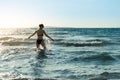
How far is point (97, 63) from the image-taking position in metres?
15.3

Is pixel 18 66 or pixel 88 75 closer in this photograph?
pixel 88 75

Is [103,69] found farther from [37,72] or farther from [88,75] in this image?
[37,72]

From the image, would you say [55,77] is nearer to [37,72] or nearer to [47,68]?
[37,72]

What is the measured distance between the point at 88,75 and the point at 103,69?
5.35 feet

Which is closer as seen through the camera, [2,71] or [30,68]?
[2,71]

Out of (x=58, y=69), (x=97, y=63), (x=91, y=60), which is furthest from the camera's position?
(x=91, y=60)

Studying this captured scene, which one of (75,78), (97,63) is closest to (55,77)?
(75,78)

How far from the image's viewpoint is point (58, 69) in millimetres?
13156

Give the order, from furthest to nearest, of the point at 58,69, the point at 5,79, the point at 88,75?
the point at 58,69
the point at 88,75
the point at 5,79

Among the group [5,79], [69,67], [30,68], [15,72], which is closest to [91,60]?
[69,67]

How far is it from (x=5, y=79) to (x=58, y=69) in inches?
115

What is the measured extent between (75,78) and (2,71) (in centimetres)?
294

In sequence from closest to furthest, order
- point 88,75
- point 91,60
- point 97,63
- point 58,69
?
point 88,75 < point 58,69 < point 97,63 < point 91,60

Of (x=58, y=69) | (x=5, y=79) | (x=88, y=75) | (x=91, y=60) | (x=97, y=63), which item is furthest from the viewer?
(x=91, y=60)
